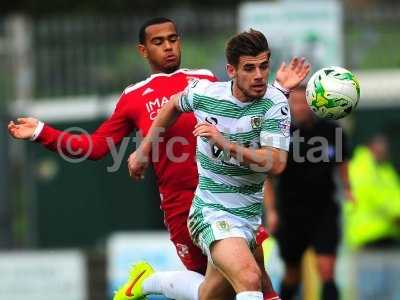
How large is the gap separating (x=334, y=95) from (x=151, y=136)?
1260 mm

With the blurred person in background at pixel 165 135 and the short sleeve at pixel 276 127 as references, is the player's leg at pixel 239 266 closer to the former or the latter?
the short sleeve at pixel 276 127

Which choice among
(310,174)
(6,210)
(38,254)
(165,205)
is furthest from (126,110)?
(6,210)

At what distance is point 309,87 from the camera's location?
349 inches

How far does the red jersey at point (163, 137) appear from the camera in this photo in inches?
364

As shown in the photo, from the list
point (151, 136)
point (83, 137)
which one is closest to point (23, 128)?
point (83, 137)

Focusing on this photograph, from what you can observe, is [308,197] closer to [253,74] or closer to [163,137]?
[163,137]

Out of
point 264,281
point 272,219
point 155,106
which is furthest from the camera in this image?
point 272,219

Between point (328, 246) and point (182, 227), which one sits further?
point (328, 246)

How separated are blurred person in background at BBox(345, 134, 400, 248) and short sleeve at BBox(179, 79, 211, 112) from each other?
22.7ft

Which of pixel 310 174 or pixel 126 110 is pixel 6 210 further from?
pixel 126 110

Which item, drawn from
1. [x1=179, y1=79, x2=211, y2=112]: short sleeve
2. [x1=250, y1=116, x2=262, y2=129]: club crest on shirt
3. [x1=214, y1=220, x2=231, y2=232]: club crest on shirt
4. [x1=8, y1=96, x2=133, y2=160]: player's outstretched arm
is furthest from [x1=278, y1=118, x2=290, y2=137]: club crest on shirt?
[x1=8, y1=96, x2=133, y2=160]: player's outstretched arm

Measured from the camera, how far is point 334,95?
8.69 metres

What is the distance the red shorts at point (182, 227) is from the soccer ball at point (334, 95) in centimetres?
118

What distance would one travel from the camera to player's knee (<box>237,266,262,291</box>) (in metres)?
8.32
